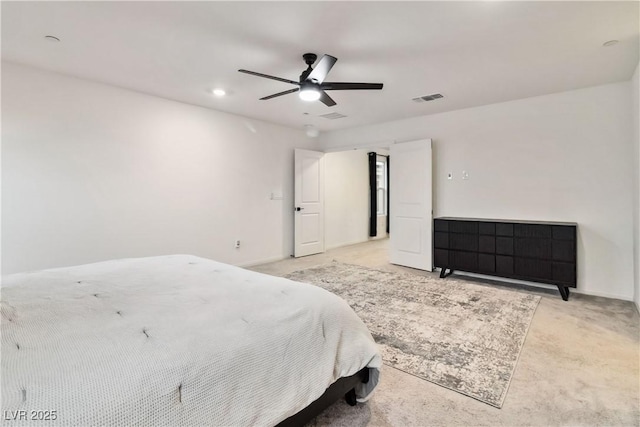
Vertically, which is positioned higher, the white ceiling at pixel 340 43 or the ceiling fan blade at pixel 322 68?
the white ceiling at pixel 340 43

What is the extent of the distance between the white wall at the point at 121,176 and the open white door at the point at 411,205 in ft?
7.45

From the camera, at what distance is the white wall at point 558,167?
3.67m

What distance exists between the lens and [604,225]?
3768 millimetres

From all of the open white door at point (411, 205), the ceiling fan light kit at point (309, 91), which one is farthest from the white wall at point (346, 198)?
the ceiling fan light kit at point (309, 91)

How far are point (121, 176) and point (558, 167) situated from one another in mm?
5622

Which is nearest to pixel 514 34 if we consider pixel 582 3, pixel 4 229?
pixel 582 3

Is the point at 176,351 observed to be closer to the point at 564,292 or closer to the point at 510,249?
the point at 510,249

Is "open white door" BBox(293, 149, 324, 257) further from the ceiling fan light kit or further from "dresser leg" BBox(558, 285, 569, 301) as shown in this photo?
"dresser leg" BBox(558, 285, 569, 301)

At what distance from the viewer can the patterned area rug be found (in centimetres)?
213

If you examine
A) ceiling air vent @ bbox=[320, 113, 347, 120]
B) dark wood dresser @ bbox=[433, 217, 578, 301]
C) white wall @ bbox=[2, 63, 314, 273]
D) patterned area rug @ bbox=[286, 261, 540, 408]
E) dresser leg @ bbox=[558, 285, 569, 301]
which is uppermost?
ceiling air vent @ bbox=[320, 113, 347, 120]

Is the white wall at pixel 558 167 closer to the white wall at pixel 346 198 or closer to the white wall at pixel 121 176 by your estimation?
the white wall at pixel 346 198

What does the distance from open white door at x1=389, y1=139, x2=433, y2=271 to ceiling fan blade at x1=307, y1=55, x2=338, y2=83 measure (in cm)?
276

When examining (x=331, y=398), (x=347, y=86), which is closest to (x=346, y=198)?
(x=347, y=86)

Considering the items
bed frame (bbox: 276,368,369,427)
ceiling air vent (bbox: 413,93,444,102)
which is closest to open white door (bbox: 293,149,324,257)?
ceiling air vent (bbox: 413,93,444,102)
